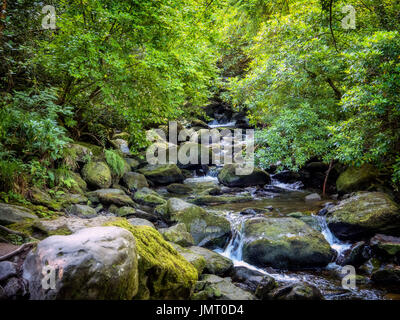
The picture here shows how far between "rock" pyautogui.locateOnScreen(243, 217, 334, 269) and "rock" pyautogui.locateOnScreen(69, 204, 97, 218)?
3985 millimetres

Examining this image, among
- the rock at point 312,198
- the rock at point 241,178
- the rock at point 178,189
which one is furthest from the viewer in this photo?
the rock at point 241,178

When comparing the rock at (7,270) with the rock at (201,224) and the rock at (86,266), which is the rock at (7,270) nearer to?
the rock at (86,266)

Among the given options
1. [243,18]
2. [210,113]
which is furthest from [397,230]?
[210,113]

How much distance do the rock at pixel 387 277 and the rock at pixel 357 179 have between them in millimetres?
4591

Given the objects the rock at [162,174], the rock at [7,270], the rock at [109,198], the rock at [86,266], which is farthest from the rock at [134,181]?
the rock at [86,266]

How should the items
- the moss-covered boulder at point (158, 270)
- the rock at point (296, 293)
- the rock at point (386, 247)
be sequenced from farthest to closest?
the rock at point (386, 247), the rock at point (296, 293), the moss-covered boulder at point (158, 270)

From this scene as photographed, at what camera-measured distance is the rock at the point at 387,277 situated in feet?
14.3

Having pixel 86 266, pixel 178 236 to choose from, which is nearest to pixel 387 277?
pixel 178 236

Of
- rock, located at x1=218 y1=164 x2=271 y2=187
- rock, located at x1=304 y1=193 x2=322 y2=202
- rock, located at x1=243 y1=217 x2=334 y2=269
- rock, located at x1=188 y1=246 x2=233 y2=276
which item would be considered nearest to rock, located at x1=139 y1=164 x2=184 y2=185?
rock, located at x1=218 y1=164 x2=271 y2=187

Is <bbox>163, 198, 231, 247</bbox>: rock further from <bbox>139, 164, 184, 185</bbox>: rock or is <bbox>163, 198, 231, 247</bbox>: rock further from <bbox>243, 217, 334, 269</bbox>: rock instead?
<bbox>139, 164, 184, 185</bbox>: rock

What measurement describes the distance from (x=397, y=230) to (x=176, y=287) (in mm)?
5742

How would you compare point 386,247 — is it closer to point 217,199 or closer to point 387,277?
point 387,277

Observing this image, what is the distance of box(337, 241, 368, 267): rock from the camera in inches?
203
